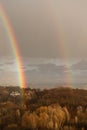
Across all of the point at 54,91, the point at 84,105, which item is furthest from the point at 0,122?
the point at 54,91

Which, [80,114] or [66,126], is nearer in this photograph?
[66,126]

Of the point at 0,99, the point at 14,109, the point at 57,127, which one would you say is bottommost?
the point at 57,127

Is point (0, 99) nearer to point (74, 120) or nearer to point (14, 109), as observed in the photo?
point (14, 109)

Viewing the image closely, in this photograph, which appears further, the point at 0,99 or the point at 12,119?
the point at 0,99

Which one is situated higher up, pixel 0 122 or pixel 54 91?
pixel 54 91

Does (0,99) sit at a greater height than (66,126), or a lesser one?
greater

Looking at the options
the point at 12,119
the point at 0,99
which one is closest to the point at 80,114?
the point at 12,119

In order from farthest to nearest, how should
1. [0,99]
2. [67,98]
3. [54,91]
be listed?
[54,91] < [0,99] < [67,98]

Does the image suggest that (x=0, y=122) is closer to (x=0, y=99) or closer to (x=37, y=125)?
(x=37, y=125)

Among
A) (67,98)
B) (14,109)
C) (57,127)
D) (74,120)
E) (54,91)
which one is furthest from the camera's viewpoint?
(54,91)
